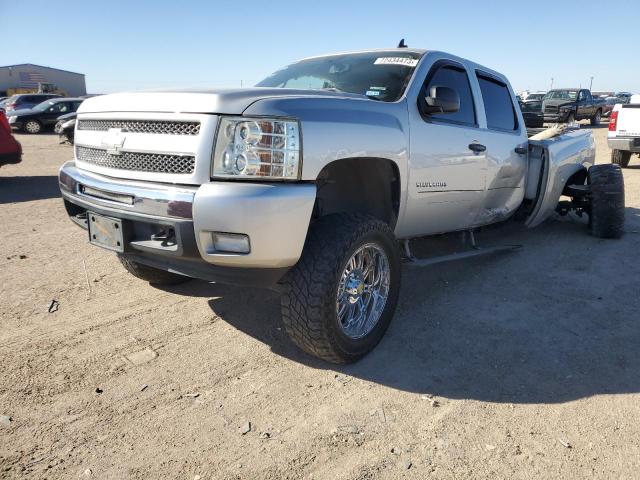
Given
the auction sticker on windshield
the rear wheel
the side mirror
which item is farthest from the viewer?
the rear wheel

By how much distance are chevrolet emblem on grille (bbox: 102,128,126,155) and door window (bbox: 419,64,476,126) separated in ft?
6.78

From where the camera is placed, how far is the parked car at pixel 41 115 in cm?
2095

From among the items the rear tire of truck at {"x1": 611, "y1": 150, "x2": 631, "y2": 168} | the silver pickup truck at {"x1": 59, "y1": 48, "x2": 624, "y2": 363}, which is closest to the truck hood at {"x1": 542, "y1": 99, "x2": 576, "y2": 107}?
the rear tire of truck at {"x1": 611, "y1": 150, "x2": 631, "y2": 168}

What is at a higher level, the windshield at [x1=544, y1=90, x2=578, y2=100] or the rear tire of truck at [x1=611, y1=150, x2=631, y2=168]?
the windshield at [x1=544, y1=90, x2=578, y2=100]

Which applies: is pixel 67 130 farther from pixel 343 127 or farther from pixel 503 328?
pixel 503 328

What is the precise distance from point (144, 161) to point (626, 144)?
1173cm

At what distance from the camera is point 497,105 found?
191 inches

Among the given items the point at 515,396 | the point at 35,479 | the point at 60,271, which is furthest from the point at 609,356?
the point at 60,271

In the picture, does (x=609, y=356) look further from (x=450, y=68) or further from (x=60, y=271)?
(x=60, y=271)

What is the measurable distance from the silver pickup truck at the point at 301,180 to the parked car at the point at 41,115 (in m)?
20.3

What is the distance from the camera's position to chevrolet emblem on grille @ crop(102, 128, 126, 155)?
2.90 m

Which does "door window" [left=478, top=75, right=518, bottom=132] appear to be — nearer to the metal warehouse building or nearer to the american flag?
the metal warehouse building

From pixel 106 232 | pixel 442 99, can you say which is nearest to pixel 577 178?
pixel 442 99

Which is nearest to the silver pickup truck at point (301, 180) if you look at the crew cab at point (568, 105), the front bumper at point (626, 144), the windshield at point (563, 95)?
the front bumper at point (626, 144)
